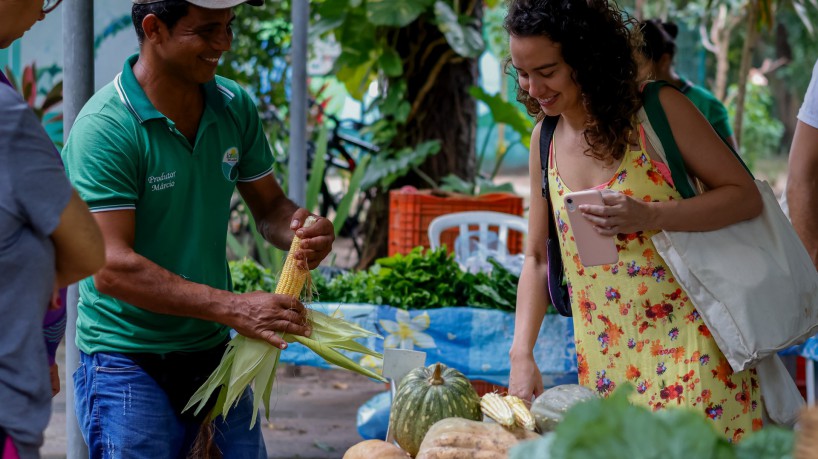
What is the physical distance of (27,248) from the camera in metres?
1.61

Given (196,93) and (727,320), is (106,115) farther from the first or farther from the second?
(727,320)

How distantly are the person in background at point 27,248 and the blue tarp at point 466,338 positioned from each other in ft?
7.92

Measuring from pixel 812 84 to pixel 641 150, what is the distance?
1026mm

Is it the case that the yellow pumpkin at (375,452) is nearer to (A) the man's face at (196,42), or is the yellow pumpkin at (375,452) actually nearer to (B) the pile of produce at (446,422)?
(B) the pile of produce at (446,422)

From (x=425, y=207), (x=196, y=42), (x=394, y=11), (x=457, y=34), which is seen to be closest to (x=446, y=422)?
(x=196, y=42)

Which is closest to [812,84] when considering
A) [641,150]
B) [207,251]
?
[641,150]

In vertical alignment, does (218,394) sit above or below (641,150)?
below

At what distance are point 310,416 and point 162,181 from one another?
3.94 metres

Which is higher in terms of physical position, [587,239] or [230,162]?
[230,162]

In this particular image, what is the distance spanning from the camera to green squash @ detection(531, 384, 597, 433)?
78.9 inches

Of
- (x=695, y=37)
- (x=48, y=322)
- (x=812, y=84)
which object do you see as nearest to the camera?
(x=48, y=322)

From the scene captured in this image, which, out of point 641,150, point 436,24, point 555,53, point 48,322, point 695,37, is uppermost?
point 695,37

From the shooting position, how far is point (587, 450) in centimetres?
131

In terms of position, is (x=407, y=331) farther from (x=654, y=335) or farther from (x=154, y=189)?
(x=154, y=189)
